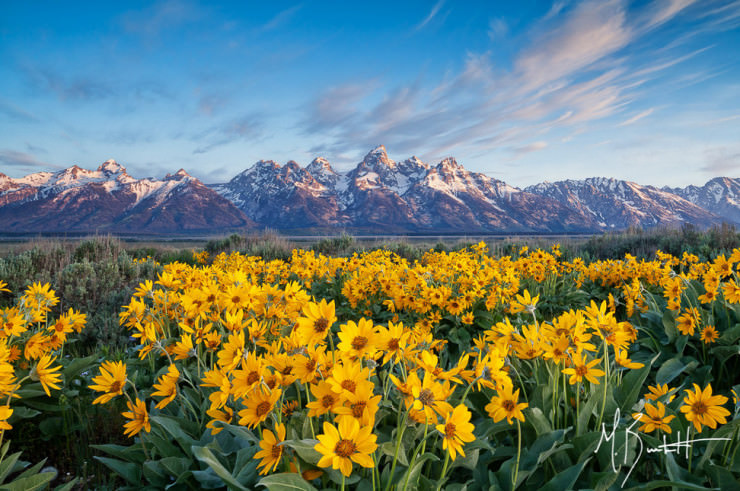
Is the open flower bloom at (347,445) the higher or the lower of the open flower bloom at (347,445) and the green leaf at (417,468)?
the higher

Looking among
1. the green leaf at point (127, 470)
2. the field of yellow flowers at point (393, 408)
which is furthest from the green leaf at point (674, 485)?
the green leaf at point (127, 470)

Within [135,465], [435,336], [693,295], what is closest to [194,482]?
[135,465]

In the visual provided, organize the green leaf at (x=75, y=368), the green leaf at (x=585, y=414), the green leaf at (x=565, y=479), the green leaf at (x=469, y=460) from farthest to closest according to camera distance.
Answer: the green leaf at (x=75, y=368) → the green leaf at (x=585, y=414) → the green leaf at (x=469, y=460) → the green leaf at (x=565, y=479)

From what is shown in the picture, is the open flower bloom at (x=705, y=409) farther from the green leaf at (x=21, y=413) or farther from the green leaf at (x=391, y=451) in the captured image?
the green leaf at (x=21, y=413)

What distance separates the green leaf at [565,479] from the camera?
1.33m

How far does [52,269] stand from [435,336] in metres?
8.28

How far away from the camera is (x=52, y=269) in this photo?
791 cm

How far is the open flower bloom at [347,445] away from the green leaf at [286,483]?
217 millimetres

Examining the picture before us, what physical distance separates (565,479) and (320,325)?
3.38 feet

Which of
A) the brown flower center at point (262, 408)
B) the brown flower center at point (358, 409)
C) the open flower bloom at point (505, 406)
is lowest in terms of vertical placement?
the open flower bloom at point (505, 406)

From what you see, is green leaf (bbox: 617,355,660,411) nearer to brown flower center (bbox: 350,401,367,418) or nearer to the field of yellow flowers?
the field of yellow flowers

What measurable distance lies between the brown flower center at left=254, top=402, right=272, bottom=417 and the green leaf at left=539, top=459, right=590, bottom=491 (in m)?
1.03

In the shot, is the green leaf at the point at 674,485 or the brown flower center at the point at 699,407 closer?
the green leaf at the point at 674,485

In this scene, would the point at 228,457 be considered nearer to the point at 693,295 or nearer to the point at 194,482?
the point at 194,482
